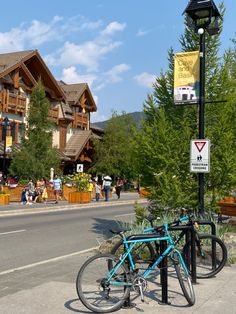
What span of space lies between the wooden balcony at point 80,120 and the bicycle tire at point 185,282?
41568mm

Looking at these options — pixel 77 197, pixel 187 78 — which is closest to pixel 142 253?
pixel 187 78

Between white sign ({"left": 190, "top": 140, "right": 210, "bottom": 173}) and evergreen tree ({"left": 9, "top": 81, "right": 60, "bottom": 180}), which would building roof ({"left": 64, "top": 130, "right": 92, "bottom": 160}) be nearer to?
evergreen tree ({"left": 9, "top": 81, "right": 60, "bottom": 180})

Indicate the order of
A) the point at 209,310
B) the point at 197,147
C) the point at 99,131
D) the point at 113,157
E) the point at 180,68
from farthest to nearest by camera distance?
the point at 99,131, the point at 113,157, the point at 180,68, the point at 197,147, the point at 209,310

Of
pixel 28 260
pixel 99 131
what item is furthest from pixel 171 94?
pixel 99 131

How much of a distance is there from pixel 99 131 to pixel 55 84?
13.8 meters

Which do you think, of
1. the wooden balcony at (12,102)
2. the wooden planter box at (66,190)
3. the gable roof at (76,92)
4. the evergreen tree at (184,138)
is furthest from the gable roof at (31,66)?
the evergreen tree at (184,138)

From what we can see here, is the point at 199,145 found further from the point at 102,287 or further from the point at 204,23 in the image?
the point at 102,287

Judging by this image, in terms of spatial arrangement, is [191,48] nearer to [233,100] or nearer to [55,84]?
[233,100]

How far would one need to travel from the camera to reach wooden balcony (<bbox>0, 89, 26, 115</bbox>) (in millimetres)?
34906

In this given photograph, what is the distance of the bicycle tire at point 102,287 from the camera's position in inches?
205

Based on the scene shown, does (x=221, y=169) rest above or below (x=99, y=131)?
below

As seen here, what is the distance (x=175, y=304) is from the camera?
5438 mm

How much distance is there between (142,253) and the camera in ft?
19.5

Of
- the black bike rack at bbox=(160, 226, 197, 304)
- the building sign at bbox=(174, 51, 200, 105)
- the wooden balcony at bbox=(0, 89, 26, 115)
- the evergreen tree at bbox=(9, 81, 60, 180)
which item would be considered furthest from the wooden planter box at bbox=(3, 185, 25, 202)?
the black bike rack at bbox=(160, 226, 197, 304)
